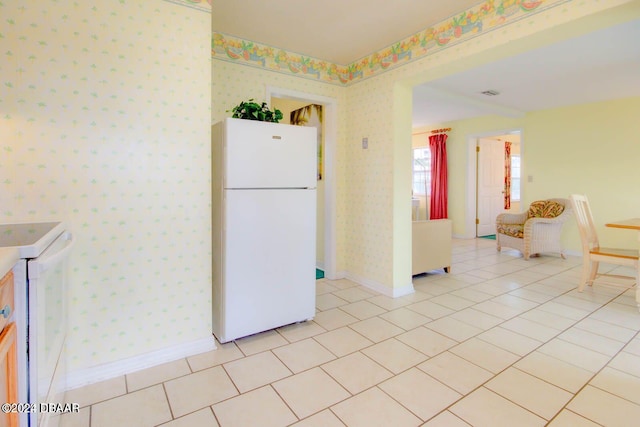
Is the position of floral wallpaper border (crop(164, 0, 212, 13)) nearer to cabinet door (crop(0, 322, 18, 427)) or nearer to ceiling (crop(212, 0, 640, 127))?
ceiling (crop(212, 0, 640, 127))

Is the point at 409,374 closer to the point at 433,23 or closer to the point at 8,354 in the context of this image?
the point at 8,354

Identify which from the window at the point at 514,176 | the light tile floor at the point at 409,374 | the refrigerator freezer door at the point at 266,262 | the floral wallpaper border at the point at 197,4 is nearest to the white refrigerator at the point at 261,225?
the refrigerator freezer door at the point at 266,262

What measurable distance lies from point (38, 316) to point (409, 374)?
5.92 ft

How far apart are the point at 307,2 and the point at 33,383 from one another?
2.63 metres

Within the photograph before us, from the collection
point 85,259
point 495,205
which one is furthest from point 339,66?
point 495,205

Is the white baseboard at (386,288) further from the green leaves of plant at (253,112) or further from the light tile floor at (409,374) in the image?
the green leaves of plant at (253,112)

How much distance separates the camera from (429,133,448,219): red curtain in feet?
23.0

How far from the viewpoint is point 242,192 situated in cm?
226

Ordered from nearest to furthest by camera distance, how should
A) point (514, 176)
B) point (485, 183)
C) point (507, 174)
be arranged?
point (485, 183)
point (507, 174)
point (514, 176)

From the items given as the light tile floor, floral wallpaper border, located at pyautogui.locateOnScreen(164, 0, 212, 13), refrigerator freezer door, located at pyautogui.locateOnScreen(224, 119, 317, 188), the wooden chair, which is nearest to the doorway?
the wooden chair

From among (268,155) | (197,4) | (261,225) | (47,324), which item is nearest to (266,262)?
(261,225)

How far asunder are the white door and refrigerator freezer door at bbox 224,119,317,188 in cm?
556

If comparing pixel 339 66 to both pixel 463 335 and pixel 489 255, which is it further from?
pixel 489 255

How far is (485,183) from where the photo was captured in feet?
23.0
